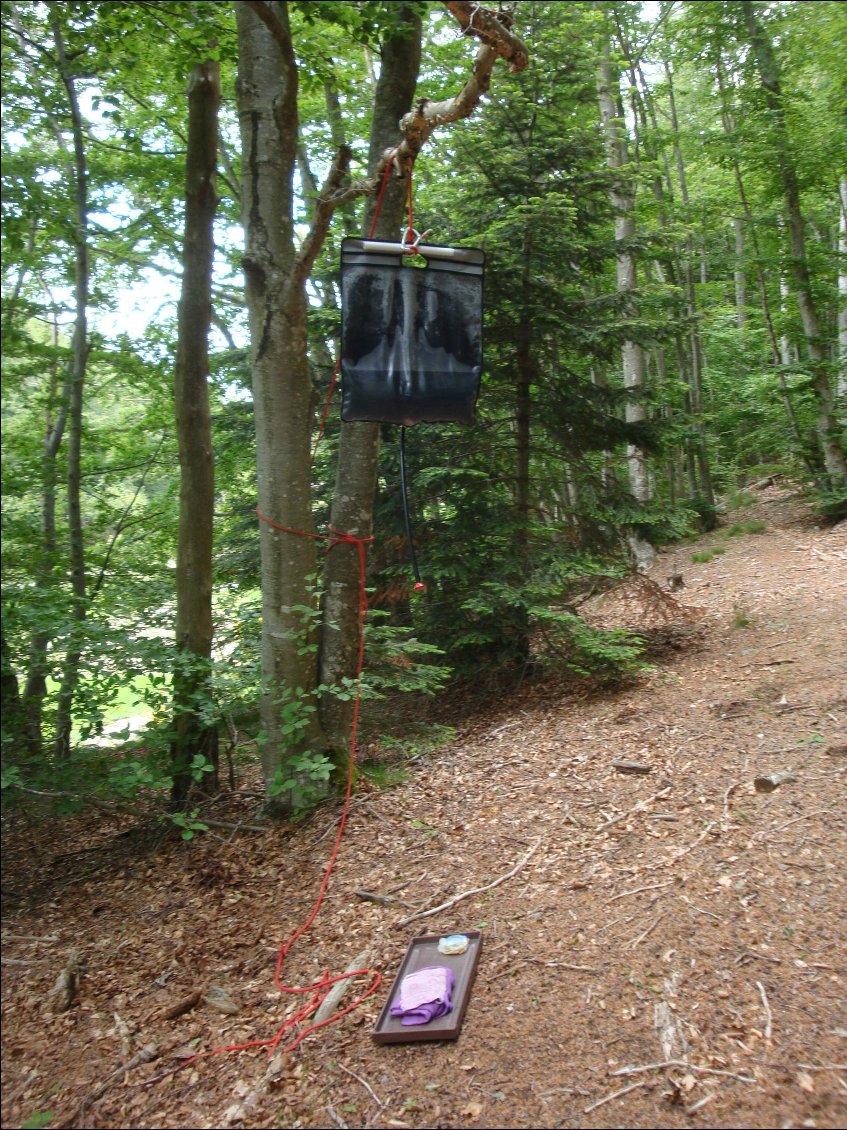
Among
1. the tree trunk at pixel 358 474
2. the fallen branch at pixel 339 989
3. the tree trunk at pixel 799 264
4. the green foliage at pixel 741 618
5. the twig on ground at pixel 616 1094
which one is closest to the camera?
the twig on ground at pixel 616 1094

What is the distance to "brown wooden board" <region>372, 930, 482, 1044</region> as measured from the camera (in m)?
3.09

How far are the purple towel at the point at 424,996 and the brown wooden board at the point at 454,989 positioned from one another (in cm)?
2

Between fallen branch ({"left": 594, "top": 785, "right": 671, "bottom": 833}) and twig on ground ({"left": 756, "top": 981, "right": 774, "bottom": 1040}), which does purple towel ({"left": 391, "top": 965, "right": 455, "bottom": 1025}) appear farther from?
fallen branch ({"left": 594, "top": 785, "right": 671, "bottom": 833})

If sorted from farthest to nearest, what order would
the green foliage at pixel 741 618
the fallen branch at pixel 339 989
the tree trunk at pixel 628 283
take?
the tree trunk at pixel 628 283, the green foliage at pixel 741 618, the fallen branch at pixel 339 989

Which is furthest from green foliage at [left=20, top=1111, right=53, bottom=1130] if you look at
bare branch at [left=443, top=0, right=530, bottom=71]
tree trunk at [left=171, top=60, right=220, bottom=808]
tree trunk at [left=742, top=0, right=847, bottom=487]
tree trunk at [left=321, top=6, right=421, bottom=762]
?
tree trunk at [left=742, top=0, right=847, bottom=487]

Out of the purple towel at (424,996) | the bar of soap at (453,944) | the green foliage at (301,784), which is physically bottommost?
the purple towel at (424,996)

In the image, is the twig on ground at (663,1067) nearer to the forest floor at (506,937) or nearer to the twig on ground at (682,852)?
the forest floor at (506,937)

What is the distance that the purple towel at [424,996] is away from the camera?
3.16m

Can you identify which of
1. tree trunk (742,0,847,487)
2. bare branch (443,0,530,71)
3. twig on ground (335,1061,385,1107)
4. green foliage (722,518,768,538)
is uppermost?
tree trunk (742,0,847,487)

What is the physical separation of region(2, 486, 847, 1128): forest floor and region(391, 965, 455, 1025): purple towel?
4.2 inches

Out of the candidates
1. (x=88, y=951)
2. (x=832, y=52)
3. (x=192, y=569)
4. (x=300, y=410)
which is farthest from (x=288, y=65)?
(x=832, y=52)

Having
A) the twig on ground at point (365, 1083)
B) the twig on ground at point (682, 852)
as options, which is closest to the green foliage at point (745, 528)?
the twig on ground at point (682, 852)

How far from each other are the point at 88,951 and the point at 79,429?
4208 millimetres

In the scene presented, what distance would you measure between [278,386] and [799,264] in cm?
964
